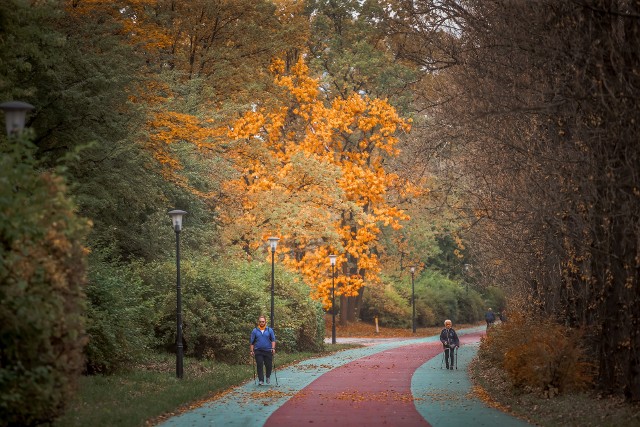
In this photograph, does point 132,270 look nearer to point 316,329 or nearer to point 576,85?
point 316,329

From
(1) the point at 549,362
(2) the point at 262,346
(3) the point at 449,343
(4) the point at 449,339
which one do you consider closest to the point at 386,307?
(4) the point at 449,339

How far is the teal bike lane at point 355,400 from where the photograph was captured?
672 inches

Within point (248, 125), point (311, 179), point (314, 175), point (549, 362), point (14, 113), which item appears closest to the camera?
point (14, 113)

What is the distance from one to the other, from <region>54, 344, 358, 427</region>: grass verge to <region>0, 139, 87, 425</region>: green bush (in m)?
1.95

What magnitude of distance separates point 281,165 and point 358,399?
2515 centimetres

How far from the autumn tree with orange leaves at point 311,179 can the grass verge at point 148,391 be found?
13537 mm

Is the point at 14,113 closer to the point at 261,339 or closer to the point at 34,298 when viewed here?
the point at 34,298

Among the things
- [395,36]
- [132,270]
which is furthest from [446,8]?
[132,270]

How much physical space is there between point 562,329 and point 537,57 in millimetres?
5830

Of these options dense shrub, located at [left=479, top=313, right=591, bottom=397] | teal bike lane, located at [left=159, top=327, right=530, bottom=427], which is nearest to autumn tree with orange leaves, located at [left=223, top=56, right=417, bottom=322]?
teal bike lane, located at [left=159, top=327, right=530, bottom=427]

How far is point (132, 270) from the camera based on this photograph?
3153 centimetres

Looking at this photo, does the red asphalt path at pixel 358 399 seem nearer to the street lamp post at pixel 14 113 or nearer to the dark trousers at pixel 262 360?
the dark trousers at pixel 262 360

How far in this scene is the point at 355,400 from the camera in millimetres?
21391

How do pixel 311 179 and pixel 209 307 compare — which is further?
pixel 311 179
